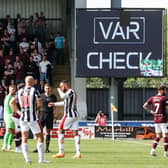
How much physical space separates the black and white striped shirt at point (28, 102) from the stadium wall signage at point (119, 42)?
679 inches

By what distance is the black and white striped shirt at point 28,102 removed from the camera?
19438mm

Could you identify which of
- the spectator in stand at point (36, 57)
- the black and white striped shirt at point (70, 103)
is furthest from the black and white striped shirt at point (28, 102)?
the spectator in stand at point (36, 57)

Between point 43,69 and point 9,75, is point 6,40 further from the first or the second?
point 9,75

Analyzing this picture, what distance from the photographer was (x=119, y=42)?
36.7 m

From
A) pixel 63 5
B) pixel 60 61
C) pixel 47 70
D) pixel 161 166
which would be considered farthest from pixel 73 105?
pixel 63 5

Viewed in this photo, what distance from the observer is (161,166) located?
1908 cm

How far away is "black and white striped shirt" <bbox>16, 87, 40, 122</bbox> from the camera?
19438mm

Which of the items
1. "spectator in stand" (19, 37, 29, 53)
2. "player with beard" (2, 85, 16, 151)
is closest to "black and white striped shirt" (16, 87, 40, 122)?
"player with beard" (2, 85, 16, 151)

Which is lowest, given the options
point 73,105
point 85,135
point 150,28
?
point 85,135

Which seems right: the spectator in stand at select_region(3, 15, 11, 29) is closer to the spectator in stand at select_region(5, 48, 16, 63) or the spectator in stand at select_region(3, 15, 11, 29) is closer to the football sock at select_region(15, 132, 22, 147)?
the spectator in stand at select_region(5, 48, 16, 63)

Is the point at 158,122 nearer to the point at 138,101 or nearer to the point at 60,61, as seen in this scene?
the point at 60,61

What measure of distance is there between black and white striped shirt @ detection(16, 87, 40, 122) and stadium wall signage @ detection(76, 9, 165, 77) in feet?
56.5

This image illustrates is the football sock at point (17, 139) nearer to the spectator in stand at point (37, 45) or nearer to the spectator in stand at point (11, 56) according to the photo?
the spectator in stand at point (11, 56)

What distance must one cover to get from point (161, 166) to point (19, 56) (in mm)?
21020
